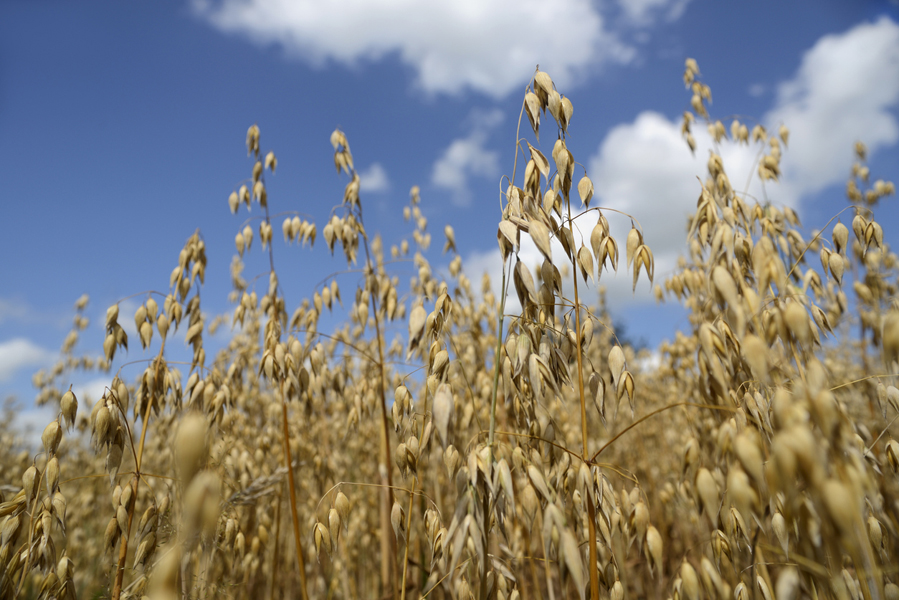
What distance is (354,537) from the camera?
3188mm

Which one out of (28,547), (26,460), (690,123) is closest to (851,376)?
(690,123)

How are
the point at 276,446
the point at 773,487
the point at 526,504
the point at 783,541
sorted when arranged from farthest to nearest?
the point at 276,446, the point at 526,504, the point at 783,541, the point at 773,487

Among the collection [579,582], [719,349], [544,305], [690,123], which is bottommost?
[579,582]

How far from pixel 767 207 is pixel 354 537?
3323 millimetres

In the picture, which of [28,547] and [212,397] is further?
[212,397]

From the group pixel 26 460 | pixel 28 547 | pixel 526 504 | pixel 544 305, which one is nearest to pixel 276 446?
pixel 26 460

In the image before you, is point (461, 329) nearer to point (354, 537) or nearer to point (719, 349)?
point (354, 537)

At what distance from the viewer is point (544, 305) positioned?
49.6 inches

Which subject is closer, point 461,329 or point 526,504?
point 526,504

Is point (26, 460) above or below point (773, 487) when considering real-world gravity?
above

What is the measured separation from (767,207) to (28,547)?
344 centimetres

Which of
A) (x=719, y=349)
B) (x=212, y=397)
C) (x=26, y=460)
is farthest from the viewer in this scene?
(x=26, y=460)

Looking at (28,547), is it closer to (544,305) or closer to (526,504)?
(526,504)

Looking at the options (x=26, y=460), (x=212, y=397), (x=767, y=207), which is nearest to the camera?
(x=212, y=397)
